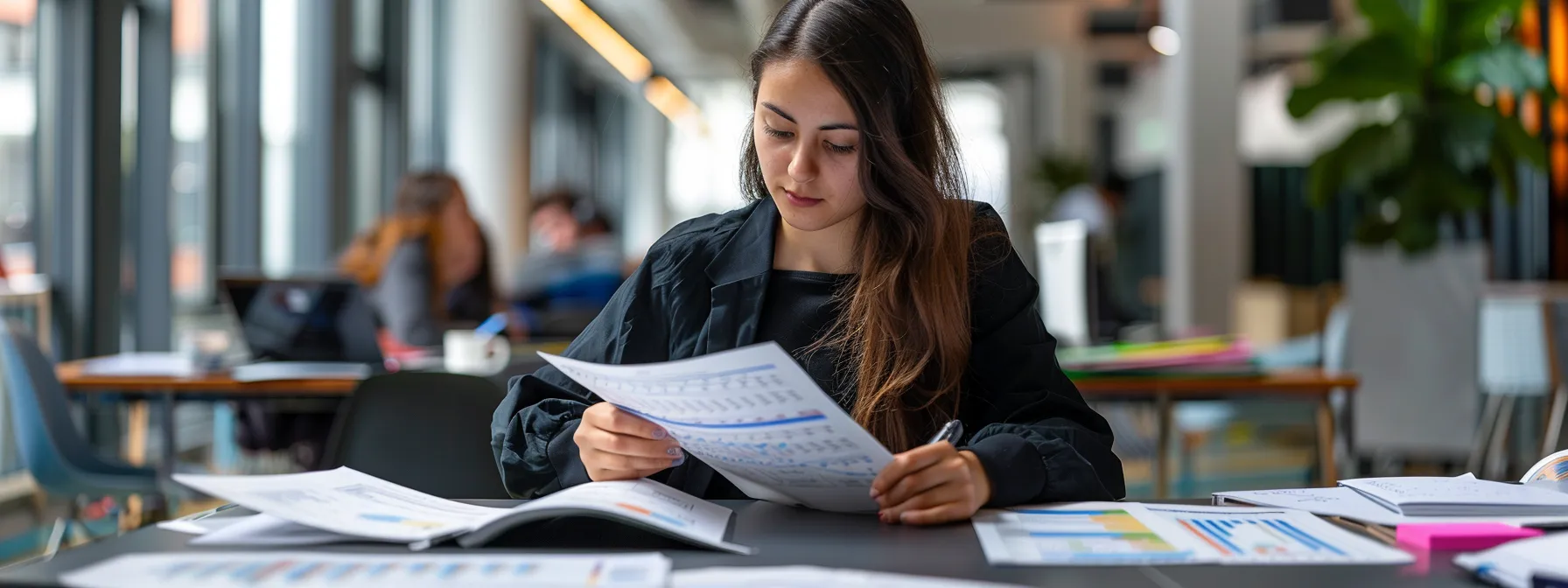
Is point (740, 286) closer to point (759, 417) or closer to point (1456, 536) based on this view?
point (759, 417)

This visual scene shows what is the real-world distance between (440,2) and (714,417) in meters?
8.86

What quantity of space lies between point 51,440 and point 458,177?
556 cm

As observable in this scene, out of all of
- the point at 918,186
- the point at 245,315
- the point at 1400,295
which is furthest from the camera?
the point at 1400,295

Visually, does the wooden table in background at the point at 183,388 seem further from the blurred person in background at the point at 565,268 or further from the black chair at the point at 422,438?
the blurred person in background at the point at 565,268

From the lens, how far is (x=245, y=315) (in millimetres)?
3627

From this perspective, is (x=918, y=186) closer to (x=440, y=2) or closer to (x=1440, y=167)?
(x=1440, y=167)

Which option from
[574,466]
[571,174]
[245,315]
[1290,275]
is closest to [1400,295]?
[245,315]

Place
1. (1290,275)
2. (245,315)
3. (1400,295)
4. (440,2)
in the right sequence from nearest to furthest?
(245,315), (1400,295), (440,2), (1290,275)

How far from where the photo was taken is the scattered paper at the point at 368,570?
2.85 feet

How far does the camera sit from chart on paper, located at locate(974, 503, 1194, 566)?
99cm

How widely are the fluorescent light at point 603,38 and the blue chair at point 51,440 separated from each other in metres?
5.34

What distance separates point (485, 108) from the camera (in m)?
9.30

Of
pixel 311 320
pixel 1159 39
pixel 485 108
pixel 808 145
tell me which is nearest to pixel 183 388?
pixel 311 320

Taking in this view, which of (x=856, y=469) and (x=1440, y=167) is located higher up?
(x=1440, y=167)
